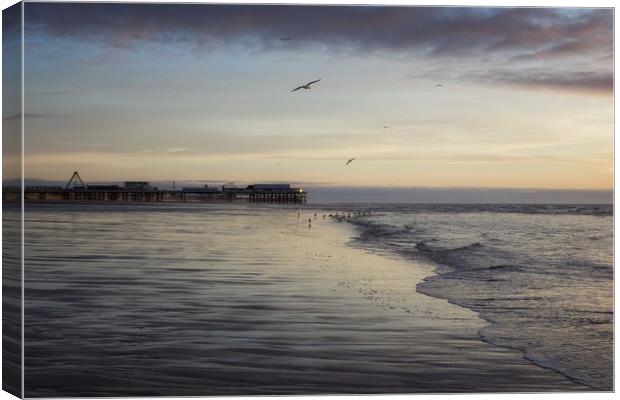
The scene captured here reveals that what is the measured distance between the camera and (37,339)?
6410 mm

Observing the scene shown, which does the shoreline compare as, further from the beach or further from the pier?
the pier

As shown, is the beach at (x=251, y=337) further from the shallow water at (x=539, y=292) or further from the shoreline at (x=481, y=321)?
the shallow water at (x=539, y=292)

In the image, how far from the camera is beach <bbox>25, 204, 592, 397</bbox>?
19.1 ft

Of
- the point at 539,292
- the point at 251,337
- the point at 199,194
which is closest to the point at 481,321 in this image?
the point at 251,337

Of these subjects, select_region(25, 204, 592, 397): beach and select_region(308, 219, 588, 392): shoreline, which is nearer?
select_region(25, 204, 592, 397): beach

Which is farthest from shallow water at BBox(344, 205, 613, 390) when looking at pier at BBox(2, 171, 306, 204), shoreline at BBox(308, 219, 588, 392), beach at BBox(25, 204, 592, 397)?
pier at BBox(2, 171, 306, 204)

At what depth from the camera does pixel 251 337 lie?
6.75 m

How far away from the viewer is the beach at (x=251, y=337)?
583cm

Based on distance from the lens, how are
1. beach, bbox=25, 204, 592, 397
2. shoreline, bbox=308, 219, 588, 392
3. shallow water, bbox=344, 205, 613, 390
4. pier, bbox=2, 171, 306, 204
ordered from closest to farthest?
beach, bbox=25, 204, 592, 397 → shoreline, bbox=308, 219, 588, 392 → shallow water, bbox=344, 205, 613, 390 → pier, bbox=2, 171, 306, 204

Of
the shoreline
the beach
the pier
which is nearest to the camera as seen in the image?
the beach

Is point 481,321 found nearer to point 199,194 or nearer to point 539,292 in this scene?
point 539,292

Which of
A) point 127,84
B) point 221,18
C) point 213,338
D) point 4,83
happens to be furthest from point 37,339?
point 127,84

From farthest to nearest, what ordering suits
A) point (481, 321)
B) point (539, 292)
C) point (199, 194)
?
point (199, 194) < point (539, 292) < point (481, 321)

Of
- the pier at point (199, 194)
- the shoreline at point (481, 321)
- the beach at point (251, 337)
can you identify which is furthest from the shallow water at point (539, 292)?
the pier at point (199, 194)
